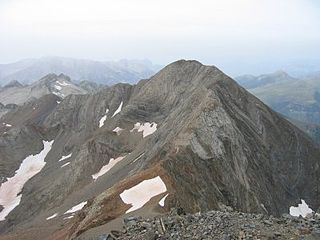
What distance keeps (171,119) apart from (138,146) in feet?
32.0

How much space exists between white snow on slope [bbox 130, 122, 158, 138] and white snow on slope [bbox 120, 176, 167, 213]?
47.7 metres

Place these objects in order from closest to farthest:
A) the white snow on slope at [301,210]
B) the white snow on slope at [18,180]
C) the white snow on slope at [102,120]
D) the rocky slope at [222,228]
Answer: the rocky slope at [222,228] < the white snow on slope at [301,210] < the white snow on slope at [18,180] < the white snow on slope at [102,120]

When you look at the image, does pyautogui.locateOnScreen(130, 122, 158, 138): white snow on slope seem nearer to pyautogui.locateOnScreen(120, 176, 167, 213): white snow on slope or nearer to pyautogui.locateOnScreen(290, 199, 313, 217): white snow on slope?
pyautogui.locateOnScreen(290, 199, 313, 217): white snow on slope

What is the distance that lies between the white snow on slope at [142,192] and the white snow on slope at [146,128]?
4773 cm

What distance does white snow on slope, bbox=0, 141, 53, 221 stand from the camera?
10694 cm

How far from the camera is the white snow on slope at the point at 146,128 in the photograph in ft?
318

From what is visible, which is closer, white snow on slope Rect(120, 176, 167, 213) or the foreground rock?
the foreground rock

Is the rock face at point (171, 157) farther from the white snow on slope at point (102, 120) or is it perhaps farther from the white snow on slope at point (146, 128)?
the white snow on slope at point (102, 120)

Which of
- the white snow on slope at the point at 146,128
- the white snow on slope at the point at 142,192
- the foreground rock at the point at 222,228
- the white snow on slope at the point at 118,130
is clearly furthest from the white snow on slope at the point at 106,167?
the foreground rock at the point at 222,228

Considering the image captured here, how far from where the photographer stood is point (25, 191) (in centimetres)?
11000

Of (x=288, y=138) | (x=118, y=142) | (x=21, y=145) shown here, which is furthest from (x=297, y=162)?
(x=21, y=145)

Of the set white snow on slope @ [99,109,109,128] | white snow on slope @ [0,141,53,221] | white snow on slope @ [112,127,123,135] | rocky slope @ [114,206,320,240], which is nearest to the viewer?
rocky slope @ [114,206,320,240]

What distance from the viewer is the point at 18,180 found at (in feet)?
395

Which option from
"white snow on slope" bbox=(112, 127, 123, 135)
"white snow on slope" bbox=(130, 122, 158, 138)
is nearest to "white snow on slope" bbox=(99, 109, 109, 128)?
"white snow on slope" bbox=(112, 127, 123, 135)
